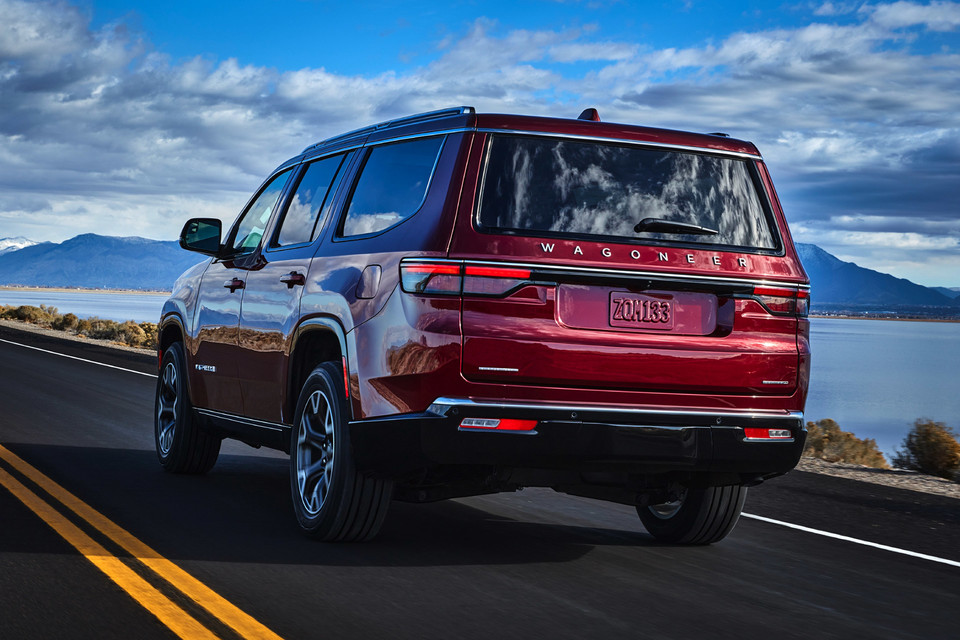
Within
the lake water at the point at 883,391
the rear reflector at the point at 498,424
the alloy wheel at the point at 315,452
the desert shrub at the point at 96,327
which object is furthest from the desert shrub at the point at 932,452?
the desert shrub at the point at 96,327

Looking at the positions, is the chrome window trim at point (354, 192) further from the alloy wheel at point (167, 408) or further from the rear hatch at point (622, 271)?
the alloy wheel at point (167, 408)

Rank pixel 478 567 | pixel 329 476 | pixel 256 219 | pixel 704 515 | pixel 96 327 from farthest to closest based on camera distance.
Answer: pixel 96 327, pixel 256 219, pixel 704 515, pixel 329 476, pixel 478 567

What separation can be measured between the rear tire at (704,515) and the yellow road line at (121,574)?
9.98 ft

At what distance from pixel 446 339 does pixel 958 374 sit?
7759 centimetres

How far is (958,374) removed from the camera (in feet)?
250

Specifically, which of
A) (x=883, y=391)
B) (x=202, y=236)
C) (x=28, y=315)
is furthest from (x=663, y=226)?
(x=883, y=391)

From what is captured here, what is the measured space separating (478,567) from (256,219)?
328cm

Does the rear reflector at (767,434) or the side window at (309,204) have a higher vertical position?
the side window at (309,204)

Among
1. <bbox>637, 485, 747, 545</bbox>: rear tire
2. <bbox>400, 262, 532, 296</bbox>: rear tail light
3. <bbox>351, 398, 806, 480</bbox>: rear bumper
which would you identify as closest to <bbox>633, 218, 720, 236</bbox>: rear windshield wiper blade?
<bbox>400, 262, 532, 296</bbox>: rear tail light

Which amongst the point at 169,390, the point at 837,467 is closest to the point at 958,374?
the point at 837,467

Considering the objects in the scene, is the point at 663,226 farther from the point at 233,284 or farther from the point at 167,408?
the point at 167,408

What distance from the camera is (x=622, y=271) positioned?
5465 millimetres

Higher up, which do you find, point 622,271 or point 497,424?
point 622,271

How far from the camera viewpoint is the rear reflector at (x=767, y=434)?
5.67m
